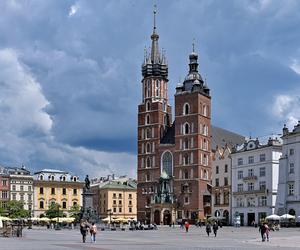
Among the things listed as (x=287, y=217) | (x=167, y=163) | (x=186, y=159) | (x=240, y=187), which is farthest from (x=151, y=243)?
(x=167, y=163)

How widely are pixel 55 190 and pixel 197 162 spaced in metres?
46.4

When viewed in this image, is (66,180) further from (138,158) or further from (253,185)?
(253,185)

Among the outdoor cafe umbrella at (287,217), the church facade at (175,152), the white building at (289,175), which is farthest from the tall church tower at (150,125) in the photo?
A: the outdoor cafe umbrella at (287,217)

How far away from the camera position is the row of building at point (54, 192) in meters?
149

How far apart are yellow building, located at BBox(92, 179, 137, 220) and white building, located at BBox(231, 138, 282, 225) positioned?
62.3 metres

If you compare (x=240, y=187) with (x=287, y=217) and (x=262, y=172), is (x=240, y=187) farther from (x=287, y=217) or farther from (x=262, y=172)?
(x=287, y=217)

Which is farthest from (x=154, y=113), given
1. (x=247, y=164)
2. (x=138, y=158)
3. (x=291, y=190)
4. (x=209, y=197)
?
(x=291, y=190)

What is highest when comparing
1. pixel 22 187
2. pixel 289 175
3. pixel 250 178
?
pixel 289 175

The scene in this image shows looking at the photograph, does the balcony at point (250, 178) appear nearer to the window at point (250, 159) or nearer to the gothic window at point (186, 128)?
the window at point (250, 159)

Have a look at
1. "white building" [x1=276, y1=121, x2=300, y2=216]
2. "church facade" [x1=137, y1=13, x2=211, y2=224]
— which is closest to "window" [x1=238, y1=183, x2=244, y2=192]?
"white building" [x1=276, y1=121, x2=300, y2=216]

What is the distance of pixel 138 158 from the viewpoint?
13525 cm

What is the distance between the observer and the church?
405ft

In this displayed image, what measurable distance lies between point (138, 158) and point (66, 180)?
29568 mm

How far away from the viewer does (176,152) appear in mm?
127875
